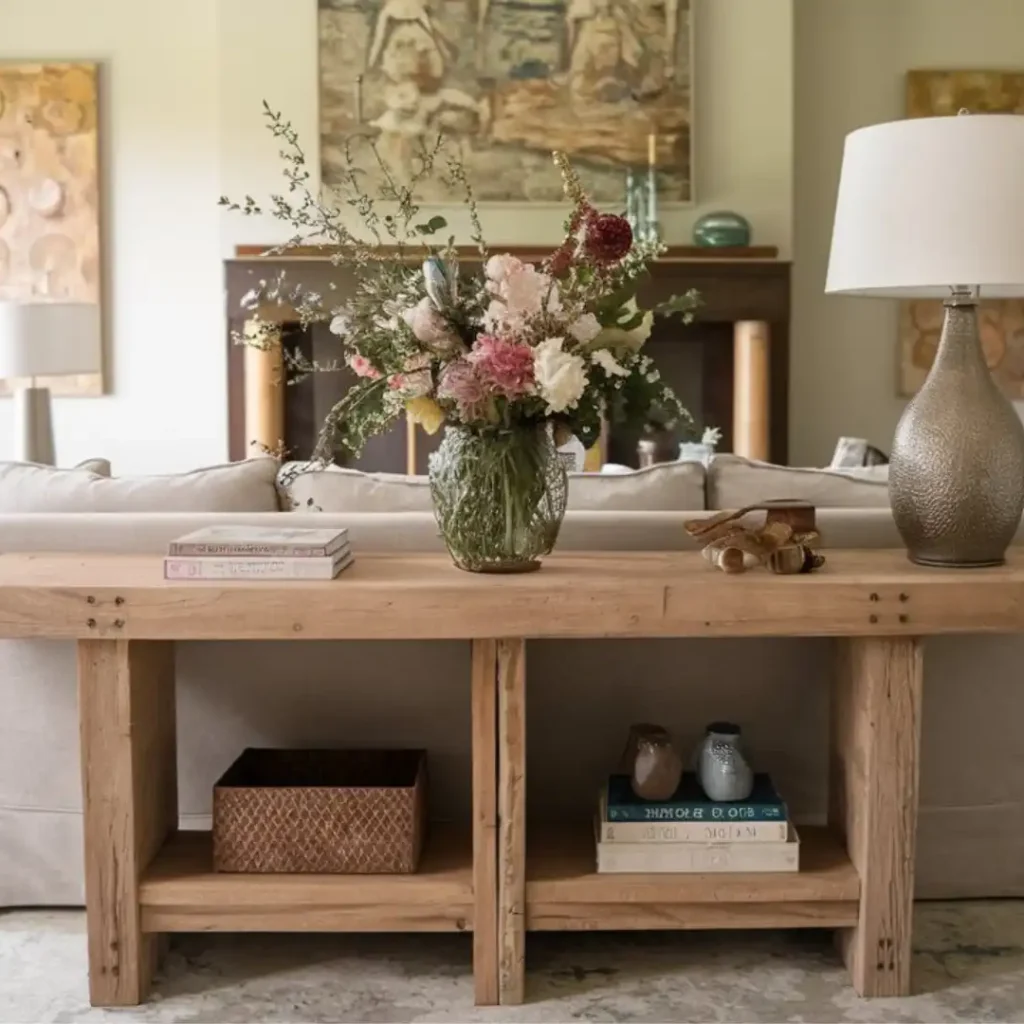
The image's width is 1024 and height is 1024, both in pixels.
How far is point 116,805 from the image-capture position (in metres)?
2.15

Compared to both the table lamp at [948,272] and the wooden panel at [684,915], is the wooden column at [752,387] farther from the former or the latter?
the wooden panel at [684,915]

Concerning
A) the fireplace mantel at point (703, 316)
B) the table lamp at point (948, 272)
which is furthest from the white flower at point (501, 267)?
the fireplace mantel at point (703, 316)

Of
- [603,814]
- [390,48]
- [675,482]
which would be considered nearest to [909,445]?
[675,482]

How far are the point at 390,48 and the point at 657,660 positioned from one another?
13.2 feet

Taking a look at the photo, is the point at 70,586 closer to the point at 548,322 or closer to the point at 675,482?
the point at 548,322

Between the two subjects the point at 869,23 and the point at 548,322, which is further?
the point at 869,23

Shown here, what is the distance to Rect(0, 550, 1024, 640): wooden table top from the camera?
2.02 m

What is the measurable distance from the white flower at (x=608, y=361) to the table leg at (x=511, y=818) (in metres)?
0.44

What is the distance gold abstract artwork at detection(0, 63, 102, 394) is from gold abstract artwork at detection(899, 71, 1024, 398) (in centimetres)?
357

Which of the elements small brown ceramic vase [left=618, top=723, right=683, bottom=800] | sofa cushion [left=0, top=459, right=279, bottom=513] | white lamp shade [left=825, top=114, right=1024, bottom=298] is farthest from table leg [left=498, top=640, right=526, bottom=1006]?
white lamp shade [left=825, top=114, right=1024, bottom=298]

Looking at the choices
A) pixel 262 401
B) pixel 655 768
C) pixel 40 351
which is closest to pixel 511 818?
pixel 655 768

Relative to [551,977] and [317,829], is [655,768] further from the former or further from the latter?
[317,829]

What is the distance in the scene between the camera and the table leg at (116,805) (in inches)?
83.4

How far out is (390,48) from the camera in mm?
5719
